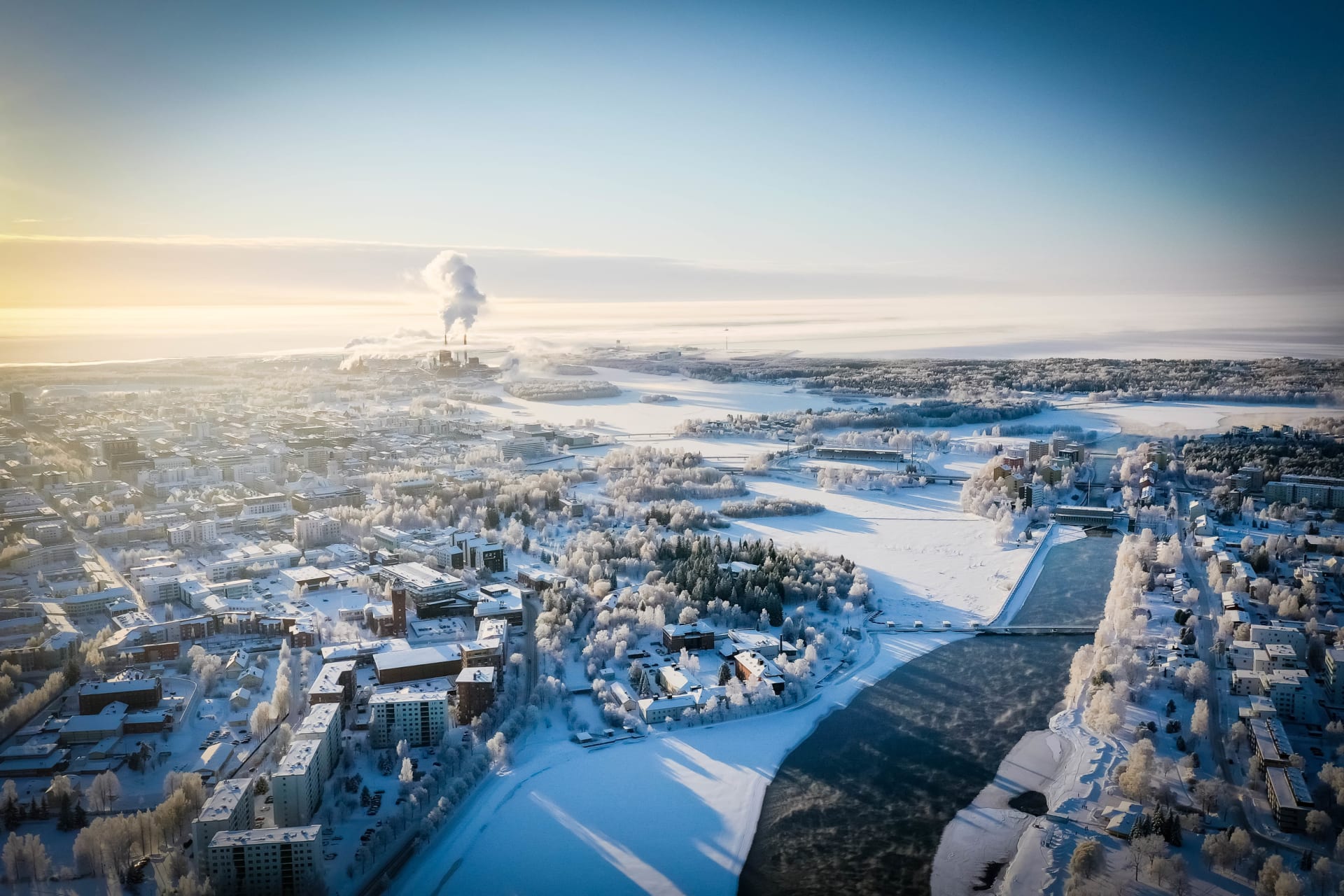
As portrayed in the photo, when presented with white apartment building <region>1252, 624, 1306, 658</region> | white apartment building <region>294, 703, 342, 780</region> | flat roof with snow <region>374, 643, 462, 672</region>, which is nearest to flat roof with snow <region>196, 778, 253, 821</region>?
white apartment building <region>294, 703, 342, 780</region>

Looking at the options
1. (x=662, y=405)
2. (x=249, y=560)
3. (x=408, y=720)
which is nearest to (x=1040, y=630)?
(x=408, y=720)

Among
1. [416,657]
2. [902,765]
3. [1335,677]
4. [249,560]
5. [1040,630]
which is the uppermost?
[1335,677]

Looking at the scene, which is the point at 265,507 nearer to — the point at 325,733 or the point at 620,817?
the point at 325,733

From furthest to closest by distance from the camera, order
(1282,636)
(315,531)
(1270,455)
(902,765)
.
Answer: (1270,455) < (315,531) < (1282,636) < (902,765)

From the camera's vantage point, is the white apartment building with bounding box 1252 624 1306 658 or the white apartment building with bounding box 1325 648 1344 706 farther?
the white apartment building with bounding box 1252 624 1306 658

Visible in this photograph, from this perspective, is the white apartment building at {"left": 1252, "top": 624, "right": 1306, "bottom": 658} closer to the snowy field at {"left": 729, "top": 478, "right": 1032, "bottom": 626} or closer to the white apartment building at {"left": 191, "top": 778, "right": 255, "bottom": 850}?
the snowy field at {"left": 729, "top": 478, "right": 1032, "bottom": 626}

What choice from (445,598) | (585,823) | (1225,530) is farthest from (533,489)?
(1225,530)
